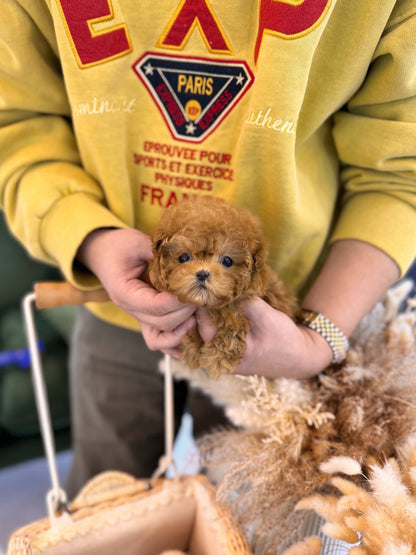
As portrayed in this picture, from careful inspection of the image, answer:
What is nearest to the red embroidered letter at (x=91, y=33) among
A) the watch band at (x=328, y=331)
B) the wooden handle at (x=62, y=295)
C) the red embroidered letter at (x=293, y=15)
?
the red embroidered letter at (x=293, y=15)

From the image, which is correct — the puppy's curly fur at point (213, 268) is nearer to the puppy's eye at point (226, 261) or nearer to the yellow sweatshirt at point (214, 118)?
the puppy's eye at point (226, 261)

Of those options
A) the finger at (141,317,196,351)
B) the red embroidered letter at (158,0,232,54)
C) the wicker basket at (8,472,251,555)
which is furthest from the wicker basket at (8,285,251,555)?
the red embroidered letter at (158,0,232,54)

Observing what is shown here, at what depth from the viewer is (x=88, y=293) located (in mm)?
710

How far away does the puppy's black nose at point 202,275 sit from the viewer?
476mm

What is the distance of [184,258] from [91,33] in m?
0.33

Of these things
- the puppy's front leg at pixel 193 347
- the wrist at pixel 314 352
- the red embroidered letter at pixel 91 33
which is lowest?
the wrist at pixel 314 352

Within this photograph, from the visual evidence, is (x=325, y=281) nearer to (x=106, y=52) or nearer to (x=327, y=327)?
(x=327, y=327)

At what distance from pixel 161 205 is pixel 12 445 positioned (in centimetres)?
114

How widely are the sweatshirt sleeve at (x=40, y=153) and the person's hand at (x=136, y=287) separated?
0.03 m

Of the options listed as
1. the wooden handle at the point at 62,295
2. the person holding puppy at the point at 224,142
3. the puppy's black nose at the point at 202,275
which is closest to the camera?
the puppy's black nose at the point at 202,275

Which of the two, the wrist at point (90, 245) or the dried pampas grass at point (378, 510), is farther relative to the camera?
the wrist at point (90, 245)

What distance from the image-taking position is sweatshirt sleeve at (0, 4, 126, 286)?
0.66 m

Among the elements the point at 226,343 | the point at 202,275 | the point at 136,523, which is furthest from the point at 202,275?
the point at 136,523

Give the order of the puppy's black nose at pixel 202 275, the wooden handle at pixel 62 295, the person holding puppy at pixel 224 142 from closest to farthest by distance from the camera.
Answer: the puppy's black nose at pixel 202 275 → the person holding puppy at pixel 224 142 → the wooden handle at pixel 62 295
